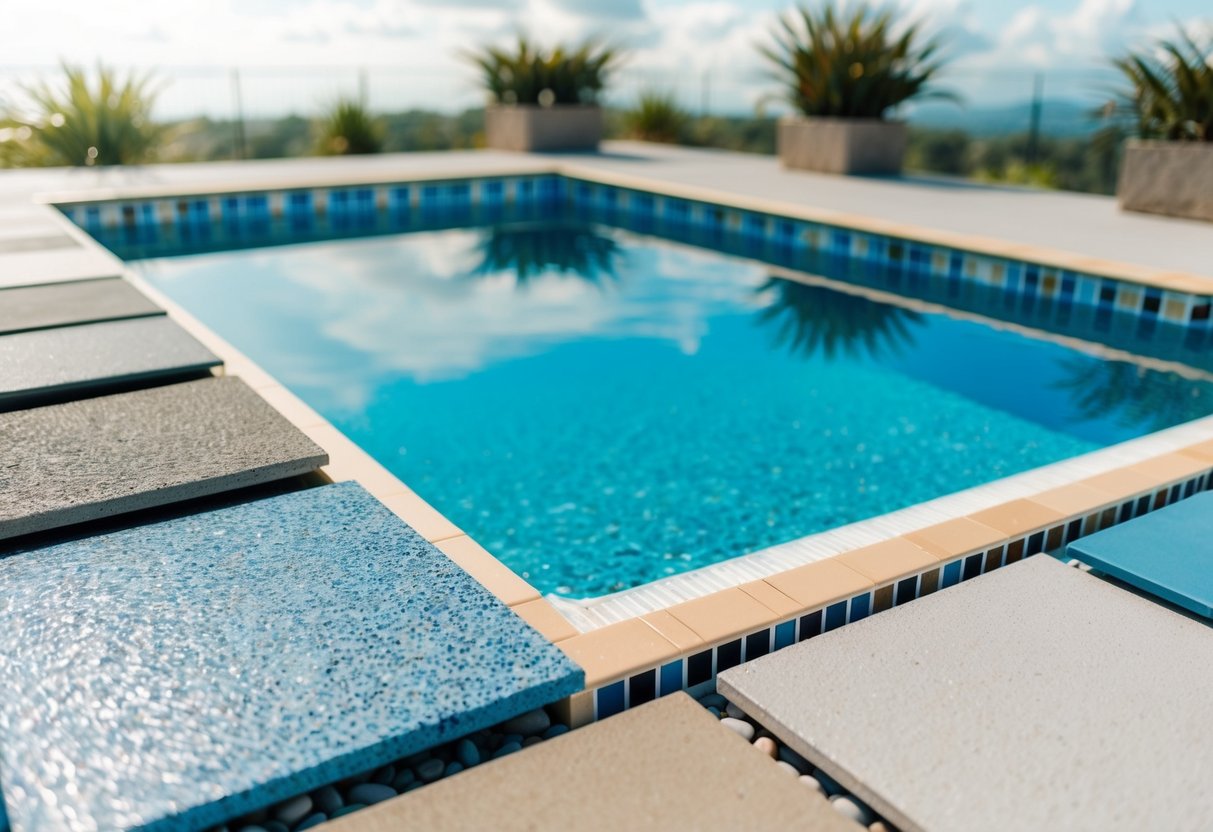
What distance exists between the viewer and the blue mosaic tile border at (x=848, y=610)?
190 cm

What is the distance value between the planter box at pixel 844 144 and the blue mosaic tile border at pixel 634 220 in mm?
1865

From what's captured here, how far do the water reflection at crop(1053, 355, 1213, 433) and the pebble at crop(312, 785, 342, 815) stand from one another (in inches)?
137

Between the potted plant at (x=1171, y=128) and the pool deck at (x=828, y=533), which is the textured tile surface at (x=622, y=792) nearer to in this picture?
the pool deck at (x=828, y=533)

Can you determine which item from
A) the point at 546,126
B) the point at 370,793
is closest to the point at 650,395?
the point at 370,793

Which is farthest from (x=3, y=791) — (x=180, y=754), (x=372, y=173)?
(x=372, y=173)

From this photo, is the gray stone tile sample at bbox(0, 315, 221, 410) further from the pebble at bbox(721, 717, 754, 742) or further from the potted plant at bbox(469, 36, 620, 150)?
the potted plant at bbox(469, 36, 620, 150)

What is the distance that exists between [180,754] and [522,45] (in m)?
10.9

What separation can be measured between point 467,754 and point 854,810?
0.65m

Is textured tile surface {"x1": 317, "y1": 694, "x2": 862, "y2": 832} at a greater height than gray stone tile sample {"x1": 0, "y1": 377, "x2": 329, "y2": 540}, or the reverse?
gray stone tile sample {"x1": 0, "y1": 377, "x2": 329, "y2": 540}

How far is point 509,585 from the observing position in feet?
7.05

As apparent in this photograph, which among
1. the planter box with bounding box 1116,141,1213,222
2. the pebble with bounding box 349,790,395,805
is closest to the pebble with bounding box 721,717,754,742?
the pebble with bounding box 349,790,395,805

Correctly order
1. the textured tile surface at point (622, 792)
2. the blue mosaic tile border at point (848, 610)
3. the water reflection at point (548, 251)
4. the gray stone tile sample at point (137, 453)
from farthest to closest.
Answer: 1. the water reflection at point (548, 251)
2. the gray stone tile sample at point (137, 453)
3. the blue mosaic tile border at point (848, 610)
4. the textured tile surface at point (622, 792)

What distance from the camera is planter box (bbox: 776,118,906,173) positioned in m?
9.16

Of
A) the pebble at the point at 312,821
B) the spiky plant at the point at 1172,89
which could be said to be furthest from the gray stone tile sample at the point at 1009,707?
the spiky plant at the point at 1172,89
